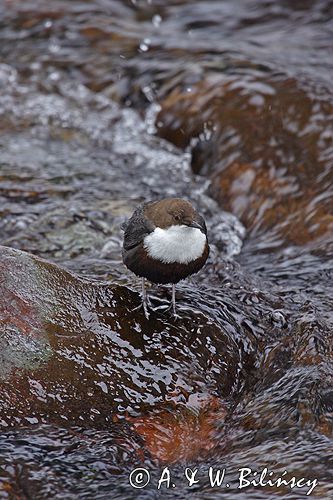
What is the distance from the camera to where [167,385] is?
4230 mm

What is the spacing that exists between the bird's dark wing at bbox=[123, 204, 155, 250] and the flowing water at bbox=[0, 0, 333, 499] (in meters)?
0.29

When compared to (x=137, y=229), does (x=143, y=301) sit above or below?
below

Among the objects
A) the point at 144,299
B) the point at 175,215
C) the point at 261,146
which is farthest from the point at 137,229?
the point at 261,146

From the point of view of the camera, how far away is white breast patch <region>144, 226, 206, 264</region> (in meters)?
4.39

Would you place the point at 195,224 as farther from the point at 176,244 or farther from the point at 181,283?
the point at 181,283

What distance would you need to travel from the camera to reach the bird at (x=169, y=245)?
4402 mm

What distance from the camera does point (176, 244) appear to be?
4422 mm

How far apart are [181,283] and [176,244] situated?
747 millimetres

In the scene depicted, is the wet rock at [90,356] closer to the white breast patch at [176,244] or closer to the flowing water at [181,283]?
the flowing water at [181,283]

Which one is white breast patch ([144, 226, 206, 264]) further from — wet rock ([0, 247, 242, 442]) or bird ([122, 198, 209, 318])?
wet rock ([0, 247, 242, 442])

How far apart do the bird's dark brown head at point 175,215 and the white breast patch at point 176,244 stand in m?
0.04

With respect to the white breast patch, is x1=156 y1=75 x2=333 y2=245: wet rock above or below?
below

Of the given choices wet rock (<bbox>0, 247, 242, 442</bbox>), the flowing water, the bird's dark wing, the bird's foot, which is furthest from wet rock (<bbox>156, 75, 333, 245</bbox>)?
wet rock (<bbox>0, 247, 242, 442</bbox>)

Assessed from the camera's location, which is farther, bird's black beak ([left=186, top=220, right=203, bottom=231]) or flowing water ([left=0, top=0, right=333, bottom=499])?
bird's black beak ([left=186, top=220, right=203, bottom=231])
